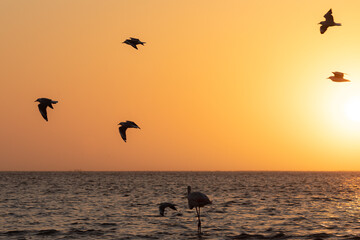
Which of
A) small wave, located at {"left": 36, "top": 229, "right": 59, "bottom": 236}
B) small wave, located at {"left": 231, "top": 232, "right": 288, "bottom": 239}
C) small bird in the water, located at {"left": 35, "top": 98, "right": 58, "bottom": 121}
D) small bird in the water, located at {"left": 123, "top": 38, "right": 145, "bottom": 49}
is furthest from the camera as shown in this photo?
small wave, located at {"left": 36, "top": 229, "right": 59, "bottom": 236}

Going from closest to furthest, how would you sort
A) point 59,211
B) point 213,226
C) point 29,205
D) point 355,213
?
1. point 213,226
2. point 355,213
3. point 59,211
4. point 29,205

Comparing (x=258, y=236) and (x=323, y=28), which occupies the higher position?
(x=323, y=28)

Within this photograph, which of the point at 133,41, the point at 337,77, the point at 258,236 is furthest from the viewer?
the point at 258,236

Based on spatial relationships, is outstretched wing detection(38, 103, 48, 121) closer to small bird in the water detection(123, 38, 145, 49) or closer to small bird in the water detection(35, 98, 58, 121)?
small bird in the water detection(35, 98, 58, 121)

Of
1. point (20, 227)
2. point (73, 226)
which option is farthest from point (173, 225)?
point (20, 227)

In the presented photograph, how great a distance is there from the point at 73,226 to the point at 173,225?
6.42 m

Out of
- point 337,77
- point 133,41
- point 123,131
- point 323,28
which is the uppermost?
point 323,28

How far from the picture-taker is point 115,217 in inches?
1662

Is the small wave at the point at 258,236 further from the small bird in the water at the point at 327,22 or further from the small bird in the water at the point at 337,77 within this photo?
the small bird in the water at the point at 327,22

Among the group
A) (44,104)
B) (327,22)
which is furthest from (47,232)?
(327,22)

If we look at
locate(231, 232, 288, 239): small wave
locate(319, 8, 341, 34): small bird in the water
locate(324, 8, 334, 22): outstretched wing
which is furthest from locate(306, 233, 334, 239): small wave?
locate(324, 8, 334, 22): outstretched wing

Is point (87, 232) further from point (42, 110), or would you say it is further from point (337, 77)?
point (337, 77)

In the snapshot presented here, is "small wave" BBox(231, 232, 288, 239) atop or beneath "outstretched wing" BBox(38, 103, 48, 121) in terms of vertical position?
beneath

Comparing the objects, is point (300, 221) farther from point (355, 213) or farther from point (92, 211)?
point (92, 211)
